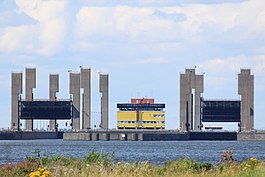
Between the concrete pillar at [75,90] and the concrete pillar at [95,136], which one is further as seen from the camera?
the concrete pillar at [95,136]

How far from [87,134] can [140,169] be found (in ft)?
440

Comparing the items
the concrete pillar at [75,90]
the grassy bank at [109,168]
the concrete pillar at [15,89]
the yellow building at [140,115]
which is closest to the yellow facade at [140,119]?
the yellow building at [140,115]

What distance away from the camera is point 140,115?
18075 centimetres

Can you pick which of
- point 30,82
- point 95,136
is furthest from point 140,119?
point 30,82

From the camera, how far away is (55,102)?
165000 mm

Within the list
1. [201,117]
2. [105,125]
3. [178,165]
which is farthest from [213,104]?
[178,165]

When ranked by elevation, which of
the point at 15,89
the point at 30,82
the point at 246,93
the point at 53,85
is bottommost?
the point at 246,93

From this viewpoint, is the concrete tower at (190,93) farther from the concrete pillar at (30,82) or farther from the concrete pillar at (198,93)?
the concrete pillar at (30,82)

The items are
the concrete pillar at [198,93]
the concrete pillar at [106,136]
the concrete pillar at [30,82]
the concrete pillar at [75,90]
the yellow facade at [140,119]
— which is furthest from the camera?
the yellow facade at [140,119]

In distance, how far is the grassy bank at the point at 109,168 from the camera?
1300 inches

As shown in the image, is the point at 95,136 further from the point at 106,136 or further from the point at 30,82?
→ the point at 30,82

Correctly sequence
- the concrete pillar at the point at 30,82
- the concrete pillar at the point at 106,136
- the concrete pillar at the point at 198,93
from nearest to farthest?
the concrete pillar at the point at 30,82, the concrete pillar at the point at 198,93, the concrete pillar at the point at 106,136

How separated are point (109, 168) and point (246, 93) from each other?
4972 inches

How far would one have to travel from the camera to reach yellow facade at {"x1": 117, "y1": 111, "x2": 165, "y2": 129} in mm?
180875
